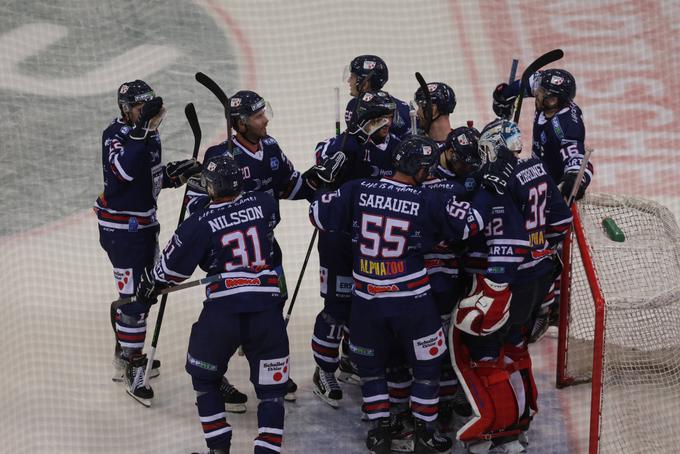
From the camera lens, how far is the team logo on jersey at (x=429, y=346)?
4.51 meters

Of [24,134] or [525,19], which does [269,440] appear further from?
[525,19]

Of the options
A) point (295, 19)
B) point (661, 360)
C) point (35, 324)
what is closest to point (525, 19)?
point (295, 19)

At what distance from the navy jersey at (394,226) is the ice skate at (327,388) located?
0.85 metres

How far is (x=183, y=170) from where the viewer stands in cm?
500

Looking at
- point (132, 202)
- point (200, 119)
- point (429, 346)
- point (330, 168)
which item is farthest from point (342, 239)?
point (200, 119)

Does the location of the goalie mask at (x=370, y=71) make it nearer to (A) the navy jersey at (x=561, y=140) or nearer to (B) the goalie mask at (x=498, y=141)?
(A) the navy jersey at (x=561, y=140)

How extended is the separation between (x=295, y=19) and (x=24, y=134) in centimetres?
281

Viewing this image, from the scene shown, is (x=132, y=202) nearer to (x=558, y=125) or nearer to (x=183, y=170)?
(x=183, y=170)

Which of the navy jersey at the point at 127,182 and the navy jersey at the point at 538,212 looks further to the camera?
the navy jersey at the point at 127,182

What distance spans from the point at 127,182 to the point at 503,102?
220 cm

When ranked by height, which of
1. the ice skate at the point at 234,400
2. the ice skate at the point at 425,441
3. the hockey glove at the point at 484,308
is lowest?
the ice skate at the point at 425,441

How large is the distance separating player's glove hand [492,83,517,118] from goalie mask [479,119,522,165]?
1.09 m

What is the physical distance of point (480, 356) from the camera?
4742mm

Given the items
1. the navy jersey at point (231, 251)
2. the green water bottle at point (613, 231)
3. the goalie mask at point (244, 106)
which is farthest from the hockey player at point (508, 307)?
the goalie mask at point (244, 106)
